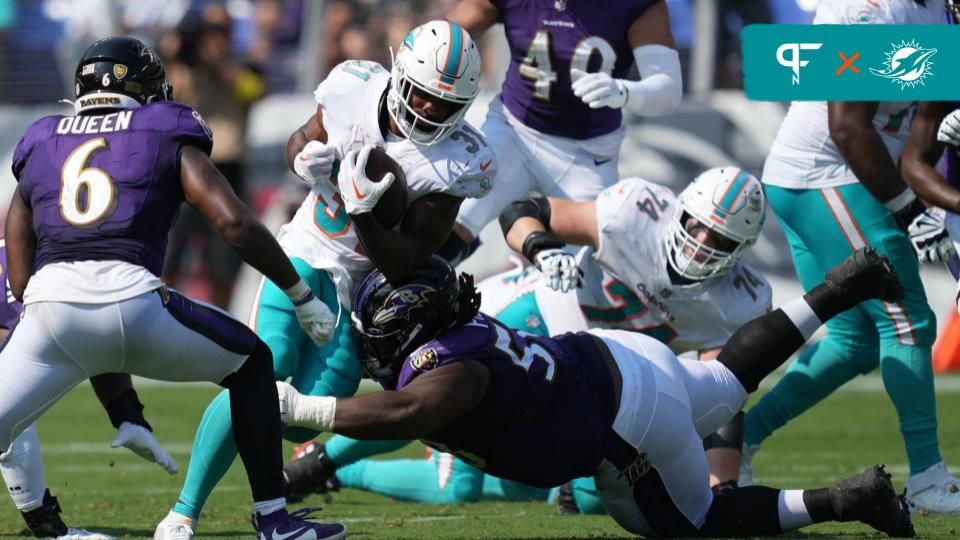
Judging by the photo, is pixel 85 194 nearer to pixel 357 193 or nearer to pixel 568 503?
pixel 357 193

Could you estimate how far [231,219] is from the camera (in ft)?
13.6

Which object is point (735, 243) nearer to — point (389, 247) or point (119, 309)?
point (389, 247)

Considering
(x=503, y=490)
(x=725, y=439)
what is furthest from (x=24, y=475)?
(x=725, y=439)

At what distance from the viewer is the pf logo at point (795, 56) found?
19.3 feet

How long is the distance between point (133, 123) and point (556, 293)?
227 cm

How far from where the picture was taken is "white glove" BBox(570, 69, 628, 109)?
6.02 m

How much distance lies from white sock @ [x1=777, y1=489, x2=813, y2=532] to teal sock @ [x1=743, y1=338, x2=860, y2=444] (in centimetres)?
156

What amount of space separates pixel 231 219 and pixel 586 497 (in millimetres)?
2172

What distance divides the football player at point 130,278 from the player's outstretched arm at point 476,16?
2346 mm

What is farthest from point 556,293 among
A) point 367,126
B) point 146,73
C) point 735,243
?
point 146,73

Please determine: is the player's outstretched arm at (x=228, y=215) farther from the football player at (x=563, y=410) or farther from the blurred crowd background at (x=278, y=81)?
the blurred crowd background at (x=278, y=81)

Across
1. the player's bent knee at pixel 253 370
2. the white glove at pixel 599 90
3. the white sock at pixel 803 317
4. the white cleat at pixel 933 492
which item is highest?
the white glove at pixel 599 90

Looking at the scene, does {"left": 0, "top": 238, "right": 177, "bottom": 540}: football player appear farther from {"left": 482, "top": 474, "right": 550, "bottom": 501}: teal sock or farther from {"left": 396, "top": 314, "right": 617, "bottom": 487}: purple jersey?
{"left": 482, "top": 474, "right": 550, "bottom": 501}: teal sock
